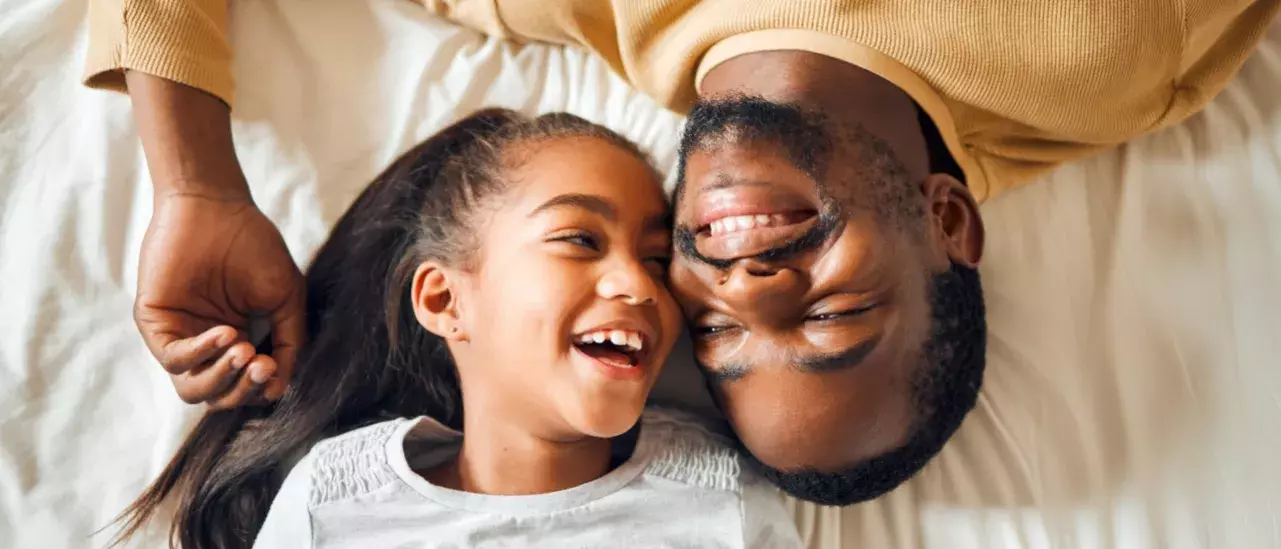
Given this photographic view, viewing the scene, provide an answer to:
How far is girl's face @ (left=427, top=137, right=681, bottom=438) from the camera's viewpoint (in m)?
0.80

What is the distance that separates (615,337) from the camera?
2.65 feet

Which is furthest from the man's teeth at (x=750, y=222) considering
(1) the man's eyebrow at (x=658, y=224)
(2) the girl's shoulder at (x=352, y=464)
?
(2) the girl's shoulder at (x=352, y=464)

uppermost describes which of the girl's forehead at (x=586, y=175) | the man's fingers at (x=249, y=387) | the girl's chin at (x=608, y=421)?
the girl's forehead at (x=586, y=175)

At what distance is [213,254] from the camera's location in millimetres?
895

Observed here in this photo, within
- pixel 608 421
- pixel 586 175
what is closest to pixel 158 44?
pixel 586 175

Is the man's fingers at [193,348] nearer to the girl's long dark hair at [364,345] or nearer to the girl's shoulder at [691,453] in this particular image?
the girl's long dark hair at [364,345]

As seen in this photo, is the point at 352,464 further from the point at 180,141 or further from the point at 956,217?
the point at 956,217

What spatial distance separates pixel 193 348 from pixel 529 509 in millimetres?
362

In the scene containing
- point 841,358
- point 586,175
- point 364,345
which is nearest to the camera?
point 841,358

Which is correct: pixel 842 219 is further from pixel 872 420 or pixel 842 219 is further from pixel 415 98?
pixel 415 98

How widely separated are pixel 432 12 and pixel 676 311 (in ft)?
1.71

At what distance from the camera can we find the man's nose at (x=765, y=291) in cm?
74

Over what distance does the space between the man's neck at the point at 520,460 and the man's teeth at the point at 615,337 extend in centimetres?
13

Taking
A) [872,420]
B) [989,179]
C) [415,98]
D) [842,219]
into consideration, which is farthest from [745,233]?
[415,98]
